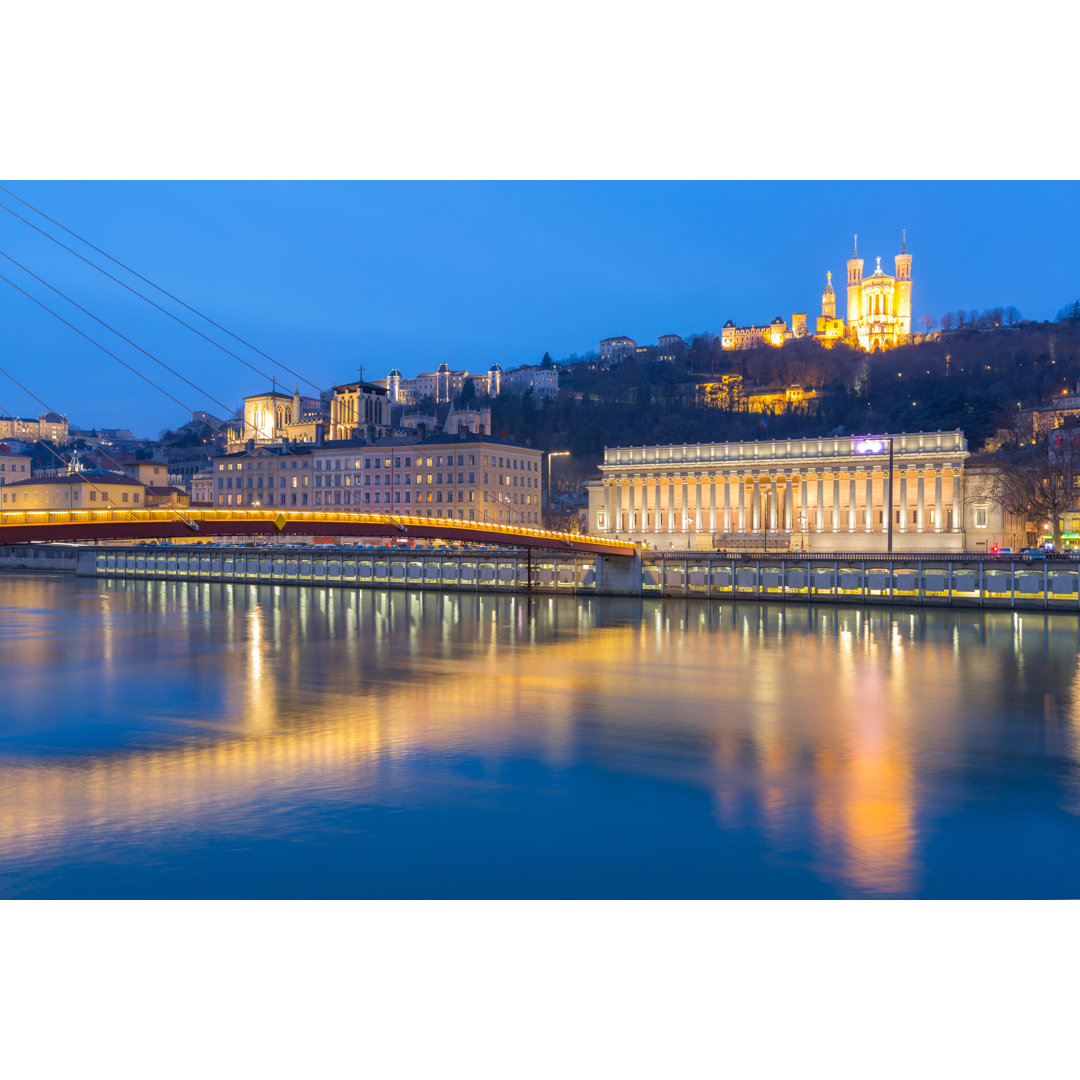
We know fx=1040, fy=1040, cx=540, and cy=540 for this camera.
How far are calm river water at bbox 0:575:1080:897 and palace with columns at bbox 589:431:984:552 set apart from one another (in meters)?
65.4

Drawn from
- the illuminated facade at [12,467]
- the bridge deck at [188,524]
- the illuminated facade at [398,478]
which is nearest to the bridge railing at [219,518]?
the bridge deck at [188,524]

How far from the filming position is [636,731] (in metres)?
20.6

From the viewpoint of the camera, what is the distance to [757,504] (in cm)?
10800

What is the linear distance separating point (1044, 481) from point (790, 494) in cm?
3297

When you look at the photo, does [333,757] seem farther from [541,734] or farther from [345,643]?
[345,643]

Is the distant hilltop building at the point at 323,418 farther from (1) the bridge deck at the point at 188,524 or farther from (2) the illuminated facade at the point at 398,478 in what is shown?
(1) the bridge deck at the point at 188,524

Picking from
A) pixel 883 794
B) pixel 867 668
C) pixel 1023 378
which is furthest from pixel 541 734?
pixel 1023 378

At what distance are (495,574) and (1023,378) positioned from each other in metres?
99.2

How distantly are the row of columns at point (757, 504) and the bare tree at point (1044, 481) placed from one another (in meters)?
7.67

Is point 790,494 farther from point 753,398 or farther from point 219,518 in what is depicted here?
point 219,518

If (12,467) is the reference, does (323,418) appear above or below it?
above

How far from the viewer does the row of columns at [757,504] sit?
99.8 m

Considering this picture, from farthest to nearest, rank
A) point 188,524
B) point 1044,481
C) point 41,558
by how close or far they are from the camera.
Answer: point 41,558 < point 1044,481 < point 188,524

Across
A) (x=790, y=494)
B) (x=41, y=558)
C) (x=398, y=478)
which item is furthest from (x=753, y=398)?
(x=41, y=558)
